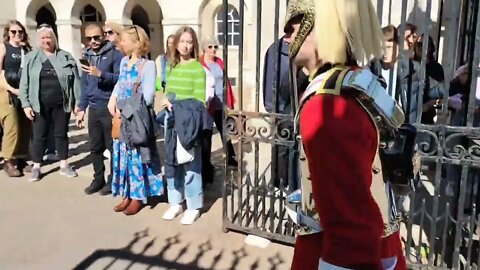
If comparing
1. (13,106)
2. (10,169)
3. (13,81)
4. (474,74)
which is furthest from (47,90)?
(474,74)

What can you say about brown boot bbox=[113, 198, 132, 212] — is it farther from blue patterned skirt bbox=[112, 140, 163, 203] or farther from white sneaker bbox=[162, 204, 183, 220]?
white sneaker bbox=[162, 204, 183, 220]

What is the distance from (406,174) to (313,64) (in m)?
0.51

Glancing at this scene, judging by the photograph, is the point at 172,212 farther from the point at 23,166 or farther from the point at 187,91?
the point at 23,166

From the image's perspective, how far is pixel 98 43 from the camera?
5484mm

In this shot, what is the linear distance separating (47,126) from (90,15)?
17.0 m

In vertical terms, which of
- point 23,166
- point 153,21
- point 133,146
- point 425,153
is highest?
point 153,21

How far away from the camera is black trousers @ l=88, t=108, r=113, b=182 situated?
5.39 metres

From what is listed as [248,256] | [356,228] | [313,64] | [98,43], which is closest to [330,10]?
[313,64]

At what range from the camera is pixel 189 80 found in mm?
4652

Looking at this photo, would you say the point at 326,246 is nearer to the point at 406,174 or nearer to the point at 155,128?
the point at 406,174

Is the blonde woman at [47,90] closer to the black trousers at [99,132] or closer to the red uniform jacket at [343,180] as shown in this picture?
the black trousers at [99,132]

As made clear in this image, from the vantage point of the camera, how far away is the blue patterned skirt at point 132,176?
4941 millimetres

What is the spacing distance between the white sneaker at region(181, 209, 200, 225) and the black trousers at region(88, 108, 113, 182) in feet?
3.89

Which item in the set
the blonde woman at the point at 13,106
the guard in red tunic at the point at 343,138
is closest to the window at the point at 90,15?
the blonde woman at the point at 13,106
